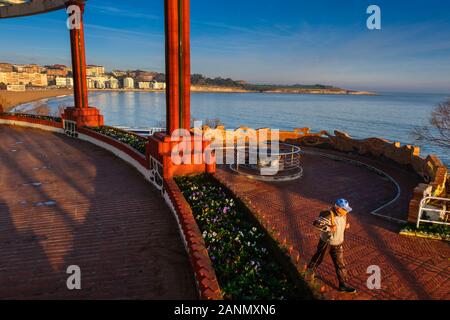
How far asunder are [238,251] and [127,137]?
10.7 m

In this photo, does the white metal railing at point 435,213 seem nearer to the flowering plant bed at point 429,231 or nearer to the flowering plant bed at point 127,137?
the flowering plant bed at point 429,231

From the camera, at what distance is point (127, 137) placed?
14.7 m

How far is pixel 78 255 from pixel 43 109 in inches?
4081

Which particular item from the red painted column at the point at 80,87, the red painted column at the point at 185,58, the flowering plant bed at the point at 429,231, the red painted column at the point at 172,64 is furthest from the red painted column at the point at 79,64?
the flowering plant bed at the point at 429,231

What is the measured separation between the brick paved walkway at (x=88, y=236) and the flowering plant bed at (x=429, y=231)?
5820 mm

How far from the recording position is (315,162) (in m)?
16.2

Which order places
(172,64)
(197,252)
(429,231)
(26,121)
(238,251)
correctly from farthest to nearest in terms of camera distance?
(26,121) < (172,64) < (429,231) < (238,251) < (197,252)

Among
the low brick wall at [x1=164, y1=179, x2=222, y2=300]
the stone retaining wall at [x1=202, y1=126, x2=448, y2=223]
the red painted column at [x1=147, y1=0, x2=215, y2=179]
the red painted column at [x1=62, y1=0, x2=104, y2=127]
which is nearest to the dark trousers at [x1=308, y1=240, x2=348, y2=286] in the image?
the low brick wall at [x1=164, y1=179, x2=222, y2=300]

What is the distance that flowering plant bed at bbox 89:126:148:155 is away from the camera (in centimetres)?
1259

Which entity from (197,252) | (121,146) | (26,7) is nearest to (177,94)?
(121,146)

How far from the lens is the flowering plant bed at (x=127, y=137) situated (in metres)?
12.6

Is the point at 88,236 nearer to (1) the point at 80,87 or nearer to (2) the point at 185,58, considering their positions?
(2) the point at 185,58

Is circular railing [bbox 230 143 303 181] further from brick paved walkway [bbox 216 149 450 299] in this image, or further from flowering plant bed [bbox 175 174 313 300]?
flowering plant bed [bbox 175 174 313 300]
